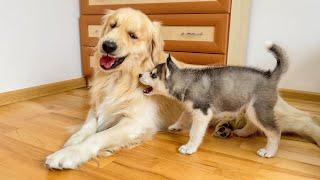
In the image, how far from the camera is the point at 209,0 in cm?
186

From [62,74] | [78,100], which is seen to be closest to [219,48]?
[78,100]

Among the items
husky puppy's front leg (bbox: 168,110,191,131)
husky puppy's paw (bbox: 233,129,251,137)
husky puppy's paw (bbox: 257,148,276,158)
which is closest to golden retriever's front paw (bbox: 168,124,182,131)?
husky puppy's front leg (bbox: 168,110,191,131)

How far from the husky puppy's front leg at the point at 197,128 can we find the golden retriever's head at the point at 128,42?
0.38 meters

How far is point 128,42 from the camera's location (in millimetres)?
1331

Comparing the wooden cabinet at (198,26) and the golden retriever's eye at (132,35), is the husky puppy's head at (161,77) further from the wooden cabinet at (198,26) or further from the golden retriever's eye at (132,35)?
the wooden cabinet at (198,26)

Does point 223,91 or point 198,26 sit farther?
point 198,26

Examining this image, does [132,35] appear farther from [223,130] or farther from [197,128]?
[223,130]

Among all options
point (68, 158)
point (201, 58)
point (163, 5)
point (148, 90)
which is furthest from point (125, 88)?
point (163, 5)

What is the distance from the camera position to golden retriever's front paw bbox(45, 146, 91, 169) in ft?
3.48

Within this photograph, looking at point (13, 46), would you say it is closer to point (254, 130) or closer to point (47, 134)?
point (47, 134)

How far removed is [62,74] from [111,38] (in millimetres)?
1226

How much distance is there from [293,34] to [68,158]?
1.82m

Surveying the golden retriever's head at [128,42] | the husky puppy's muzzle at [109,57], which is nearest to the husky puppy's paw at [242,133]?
the golden retriever's head at [128,42]

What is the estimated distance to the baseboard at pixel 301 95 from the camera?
6.86 ft
